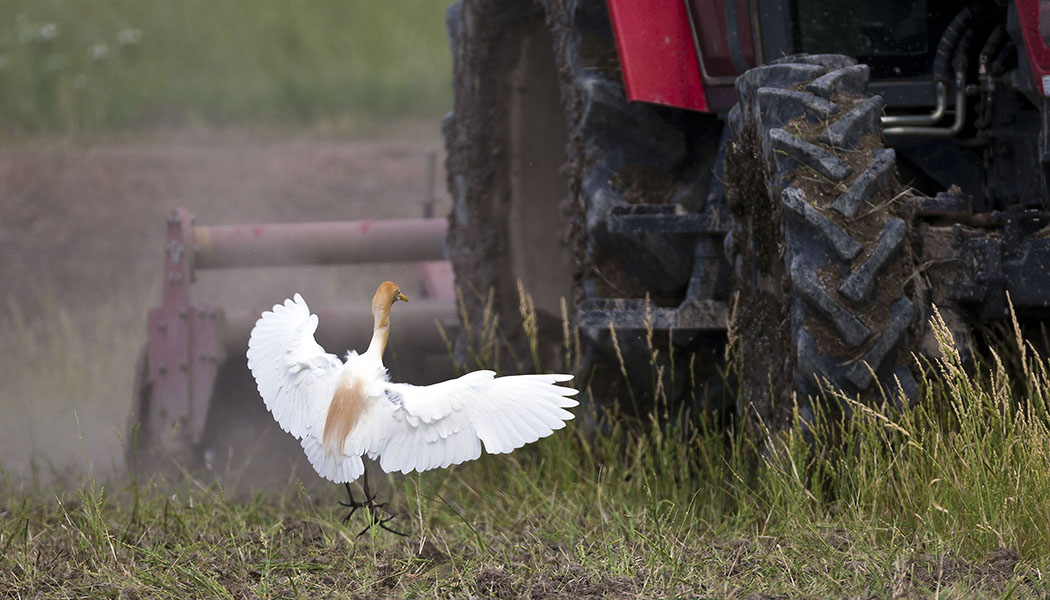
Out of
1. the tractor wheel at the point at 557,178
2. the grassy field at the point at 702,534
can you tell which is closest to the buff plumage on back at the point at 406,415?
the grassy field at the point at 702,534

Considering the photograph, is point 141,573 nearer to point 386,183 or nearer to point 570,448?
point 570,448

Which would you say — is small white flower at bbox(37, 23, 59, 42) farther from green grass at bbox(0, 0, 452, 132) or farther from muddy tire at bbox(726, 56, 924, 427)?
muddy tire at bbox(726, 56, 924, 427)

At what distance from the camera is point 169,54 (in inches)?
533

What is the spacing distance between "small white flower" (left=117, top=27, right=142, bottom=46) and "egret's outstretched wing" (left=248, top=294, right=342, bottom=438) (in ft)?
37.9

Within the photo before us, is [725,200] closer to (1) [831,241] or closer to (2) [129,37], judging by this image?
(1) [831,241]

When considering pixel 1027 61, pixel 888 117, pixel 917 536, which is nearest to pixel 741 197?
pixel 888 117

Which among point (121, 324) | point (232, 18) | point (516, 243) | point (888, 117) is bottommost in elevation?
point (121, 324)

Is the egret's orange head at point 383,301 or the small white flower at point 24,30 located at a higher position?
the small white flower at point 24,30

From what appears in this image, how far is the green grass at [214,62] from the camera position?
1281 centimetres

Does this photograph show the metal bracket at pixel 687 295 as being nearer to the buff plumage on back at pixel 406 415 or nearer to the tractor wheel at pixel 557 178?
the tractor wheel at pixel 557 178

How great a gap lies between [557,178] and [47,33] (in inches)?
390

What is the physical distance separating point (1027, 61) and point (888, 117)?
527 mm

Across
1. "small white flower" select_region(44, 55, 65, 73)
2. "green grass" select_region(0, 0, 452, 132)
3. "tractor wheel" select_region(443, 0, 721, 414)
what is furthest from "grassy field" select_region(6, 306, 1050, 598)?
"small white flower" select_region(44, 55, 65, 73)

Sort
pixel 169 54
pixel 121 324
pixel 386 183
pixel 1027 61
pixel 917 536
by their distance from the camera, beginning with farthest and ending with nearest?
1. pixel 169 54
2. pixel 386 183
3. pixel 121 324
4. pixel 1027 61
5. pixel 917 536
